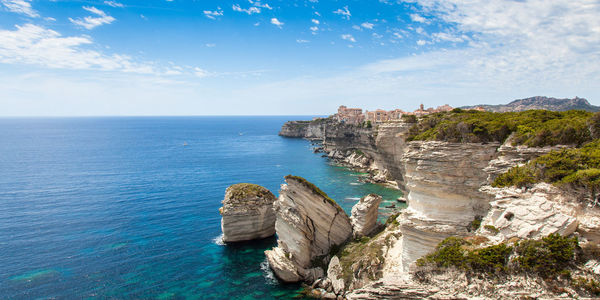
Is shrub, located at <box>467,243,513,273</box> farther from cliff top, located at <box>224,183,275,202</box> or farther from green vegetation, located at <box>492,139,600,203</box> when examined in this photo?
cliff top, located at <box>224,183,275,202</box>

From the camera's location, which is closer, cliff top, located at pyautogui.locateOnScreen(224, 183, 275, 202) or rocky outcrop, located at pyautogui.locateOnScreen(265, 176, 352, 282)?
rocky outcrop, located at pyautogui.locateOnScreen(265, 176, 352, 282)

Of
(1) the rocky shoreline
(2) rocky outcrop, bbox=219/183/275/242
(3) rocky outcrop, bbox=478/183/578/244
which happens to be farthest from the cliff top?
(3) rocky outcrop, bbox=478/183/578/244

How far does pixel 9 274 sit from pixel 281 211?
82.8 feet

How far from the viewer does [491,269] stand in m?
15.2

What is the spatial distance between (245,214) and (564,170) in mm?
29061

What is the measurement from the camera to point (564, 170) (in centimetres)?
1723

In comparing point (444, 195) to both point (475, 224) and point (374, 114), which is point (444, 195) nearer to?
point (475, 224)

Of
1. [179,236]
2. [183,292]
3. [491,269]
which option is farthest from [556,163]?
[179,236]

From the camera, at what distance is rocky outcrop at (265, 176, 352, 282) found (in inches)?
1132

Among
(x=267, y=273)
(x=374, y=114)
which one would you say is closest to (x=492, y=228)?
(x=267, y=273)

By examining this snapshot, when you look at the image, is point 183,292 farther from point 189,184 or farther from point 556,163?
point 189,184

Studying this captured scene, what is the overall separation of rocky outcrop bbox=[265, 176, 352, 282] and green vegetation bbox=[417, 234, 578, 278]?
1329 centimetres

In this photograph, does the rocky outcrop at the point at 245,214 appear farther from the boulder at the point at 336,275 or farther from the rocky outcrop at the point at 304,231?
the boulder at the point at 336,275

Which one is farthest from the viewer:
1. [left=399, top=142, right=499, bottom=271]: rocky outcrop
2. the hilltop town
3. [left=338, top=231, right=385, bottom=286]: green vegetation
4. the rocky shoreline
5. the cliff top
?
the hilltop town
